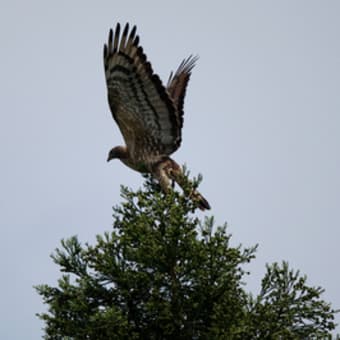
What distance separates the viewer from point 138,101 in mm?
15156

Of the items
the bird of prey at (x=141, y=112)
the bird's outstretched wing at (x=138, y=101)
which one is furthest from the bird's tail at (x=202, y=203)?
the bird's outstretched wing at (x=138, y=101)

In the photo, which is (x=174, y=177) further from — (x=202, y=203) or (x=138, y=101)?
(x=138, y=101)

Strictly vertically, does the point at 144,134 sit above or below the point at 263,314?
above

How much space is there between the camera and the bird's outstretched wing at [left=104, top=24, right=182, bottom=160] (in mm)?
14664

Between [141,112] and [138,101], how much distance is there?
29 centimetres

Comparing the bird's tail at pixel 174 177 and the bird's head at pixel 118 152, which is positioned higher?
the bird's head at pixel 118 152

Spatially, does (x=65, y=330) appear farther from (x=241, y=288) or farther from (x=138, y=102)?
(x=138, y=102)

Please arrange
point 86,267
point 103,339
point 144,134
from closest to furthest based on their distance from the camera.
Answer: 1. point 103,339
2. point 86,267
3. point 144,134

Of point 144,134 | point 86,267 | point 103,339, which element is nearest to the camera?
point 103,339

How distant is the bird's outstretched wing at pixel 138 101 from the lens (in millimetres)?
14664

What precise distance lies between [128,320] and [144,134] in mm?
3973

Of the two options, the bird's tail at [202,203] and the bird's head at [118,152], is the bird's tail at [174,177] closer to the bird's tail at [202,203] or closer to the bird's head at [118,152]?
the bird's tail at [202,203]

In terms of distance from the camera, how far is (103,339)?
12.9m

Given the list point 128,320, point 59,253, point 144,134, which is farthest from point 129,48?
point 128,320
